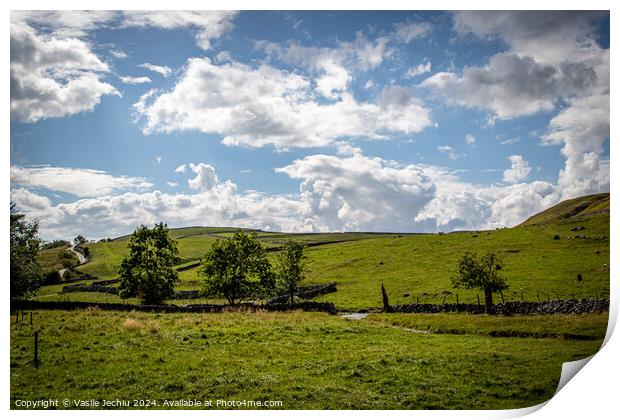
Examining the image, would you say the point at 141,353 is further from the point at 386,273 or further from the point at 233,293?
the point at 386,273

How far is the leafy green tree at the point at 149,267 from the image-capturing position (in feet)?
131

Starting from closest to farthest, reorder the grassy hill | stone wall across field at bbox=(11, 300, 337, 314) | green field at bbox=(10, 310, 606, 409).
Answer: green field at bbox=(10, 310, 606, 409), stone wall across field at bbox=(11, 300, 337, 314), the grassy hill

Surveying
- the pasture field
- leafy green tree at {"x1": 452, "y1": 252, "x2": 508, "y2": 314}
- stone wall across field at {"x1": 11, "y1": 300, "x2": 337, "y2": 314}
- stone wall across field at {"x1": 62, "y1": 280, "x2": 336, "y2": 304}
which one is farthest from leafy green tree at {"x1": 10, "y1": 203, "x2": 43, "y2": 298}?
leafy green tree at {"x1": 452, "y1": 252, "x2": 508, "y2": 314}

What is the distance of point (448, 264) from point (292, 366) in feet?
133

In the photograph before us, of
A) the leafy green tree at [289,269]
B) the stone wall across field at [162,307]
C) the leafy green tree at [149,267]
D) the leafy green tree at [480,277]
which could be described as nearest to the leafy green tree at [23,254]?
the stone wall across field at [162,307]

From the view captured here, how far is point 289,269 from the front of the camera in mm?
47469

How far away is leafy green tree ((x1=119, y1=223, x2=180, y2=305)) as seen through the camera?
39.8 m

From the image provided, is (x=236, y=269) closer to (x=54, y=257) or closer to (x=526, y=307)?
(x=54, y=257)

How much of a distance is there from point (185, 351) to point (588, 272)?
125 ft

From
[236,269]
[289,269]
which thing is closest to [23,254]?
[236,269]

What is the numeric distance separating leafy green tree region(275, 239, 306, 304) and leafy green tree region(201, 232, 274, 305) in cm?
255

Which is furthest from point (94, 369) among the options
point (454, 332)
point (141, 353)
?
point (454, 332)

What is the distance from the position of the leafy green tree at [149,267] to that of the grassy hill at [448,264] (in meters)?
2.50

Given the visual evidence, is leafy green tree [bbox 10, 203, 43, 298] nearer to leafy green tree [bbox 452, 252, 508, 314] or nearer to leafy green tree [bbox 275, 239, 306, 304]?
leafy green tree [bbox 275, 239, 306, 304]
